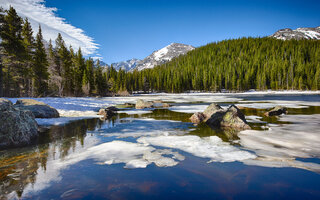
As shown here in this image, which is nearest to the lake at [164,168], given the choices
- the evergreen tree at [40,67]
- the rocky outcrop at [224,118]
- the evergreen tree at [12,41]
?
the rocky outcrop at [224,118]

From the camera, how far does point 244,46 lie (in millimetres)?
152125

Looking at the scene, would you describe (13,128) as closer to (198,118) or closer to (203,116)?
(198,118)

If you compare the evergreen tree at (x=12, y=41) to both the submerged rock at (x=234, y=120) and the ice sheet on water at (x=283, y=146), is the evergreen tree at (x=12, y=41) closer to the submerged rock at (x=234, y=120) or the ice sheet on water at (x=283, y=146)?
the submerged rock at (x=234, y=120)

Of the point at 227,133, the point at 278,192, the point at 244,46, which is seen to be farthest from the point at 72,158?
the point at 244,46

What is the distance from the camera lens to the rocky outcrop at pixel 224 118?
9.84m

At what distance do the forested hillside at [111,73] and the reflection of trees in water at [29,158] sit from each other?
24.0 m

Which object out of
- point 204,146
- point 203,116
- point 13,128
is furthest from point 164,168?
point 203,116

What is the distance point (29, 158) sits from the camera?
5266 millimetres

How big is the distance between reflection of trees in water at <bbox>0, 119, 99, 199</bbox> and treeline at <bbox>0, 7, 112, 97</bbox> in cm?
2515

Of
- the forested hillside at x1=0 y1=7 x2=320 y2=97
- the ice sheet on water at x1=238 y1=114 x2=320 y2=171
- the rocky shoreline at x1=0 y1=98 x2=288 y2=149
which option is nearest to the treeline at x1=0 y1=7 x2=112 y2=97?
the forested hillside at x1=0 y1=7 x2=320 y2=97

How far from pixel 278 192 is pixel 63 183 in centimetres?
491

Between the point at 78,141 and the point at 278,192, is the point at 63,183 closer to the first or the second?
the point at 78,141

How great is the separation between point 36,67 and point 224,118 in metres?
40.5

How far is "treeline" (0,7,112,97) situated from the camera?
26.0 m
